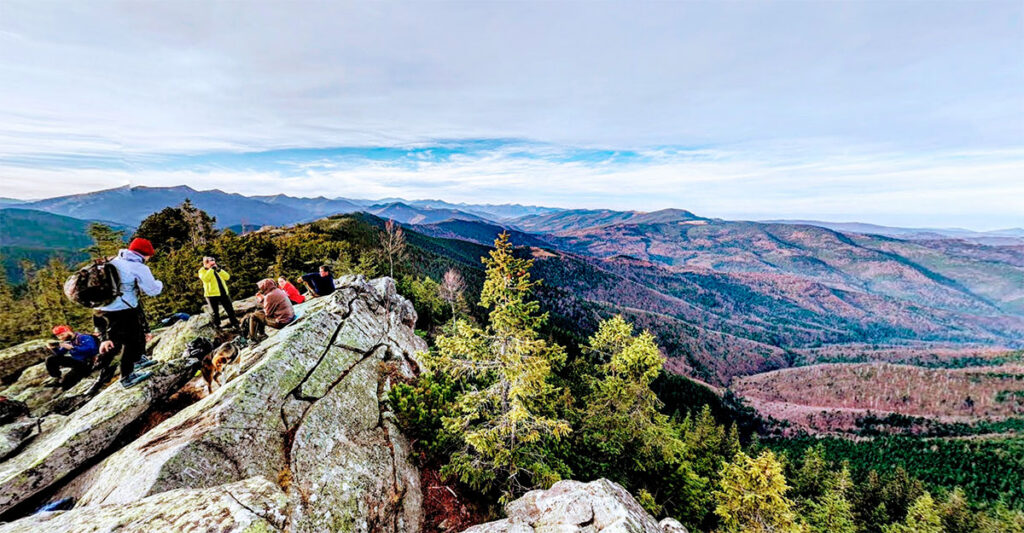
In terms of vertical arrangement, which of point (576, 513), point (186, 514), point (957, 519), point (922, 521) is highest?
point (186, 514)

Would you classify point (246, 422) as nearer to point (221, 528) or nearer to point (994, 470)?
point (221, 528)

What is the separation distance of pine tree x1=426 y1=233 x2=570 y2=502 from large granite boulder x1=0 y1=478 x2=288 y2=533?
5.02m

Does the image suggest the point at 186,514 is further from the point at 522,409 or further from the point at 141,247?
the point at 141,247

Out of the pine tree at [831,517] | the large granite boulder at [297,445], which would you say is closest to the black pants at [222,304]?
the large granite boulder at [297,445]

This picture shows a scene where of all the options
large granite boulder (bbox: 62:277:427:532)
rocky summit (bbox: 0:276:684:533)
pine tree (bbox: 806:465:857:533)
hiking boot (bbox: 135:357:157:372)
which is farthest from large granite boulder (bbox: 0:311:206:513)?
pine tree (bbox: 806:465:857:533)

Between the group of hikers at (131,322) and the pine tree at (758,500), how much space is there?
2443 cm

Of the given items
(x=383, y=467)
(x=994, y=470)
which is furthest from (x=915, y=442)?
(x=383, y=467)

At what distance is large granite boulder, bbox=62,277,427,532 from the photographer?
23.3 ft

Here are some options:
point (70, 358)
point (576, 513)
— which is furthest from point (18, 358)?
point (576, 513)

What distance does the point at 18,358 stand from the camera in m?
16.2

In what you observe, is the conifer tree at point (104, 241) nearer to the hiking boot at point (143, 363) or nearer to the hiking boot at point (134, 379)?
the hiking boot at point (143, 363)

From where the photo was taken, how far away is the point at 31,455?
8797 mm

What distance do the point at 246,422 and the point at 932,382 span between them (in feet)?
937

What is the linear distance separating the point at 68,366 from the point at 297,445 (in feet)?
41.2
